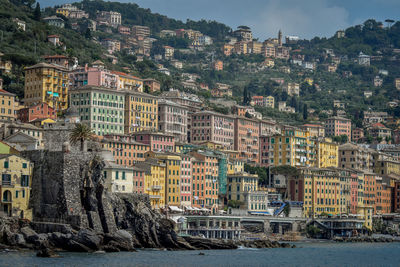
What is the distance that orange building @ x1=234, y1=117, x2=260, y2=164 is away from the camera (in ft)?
569

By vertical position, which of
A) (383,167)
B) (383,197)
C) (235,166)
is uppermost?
(383,167)

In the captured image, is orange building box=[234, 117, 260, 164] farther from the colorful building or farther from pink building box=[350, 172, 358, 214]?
the colorful building

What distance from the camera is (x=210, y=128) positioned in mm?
166500

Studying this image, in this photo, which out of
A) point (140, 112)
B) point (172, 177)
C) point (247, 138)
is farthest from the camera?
point (247, 138)

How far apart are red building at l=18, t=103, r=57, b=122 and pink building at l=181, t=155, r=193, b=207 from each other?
22.7 m

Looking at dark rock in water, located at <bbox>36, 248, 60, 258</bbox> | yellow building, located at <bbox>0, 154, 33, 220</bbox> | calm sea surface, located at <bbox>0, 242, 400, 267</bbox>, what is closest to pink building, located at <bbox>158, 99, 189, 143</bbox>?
calm sea surface, located at <bbox>0, 242, 400, 267</bbox>

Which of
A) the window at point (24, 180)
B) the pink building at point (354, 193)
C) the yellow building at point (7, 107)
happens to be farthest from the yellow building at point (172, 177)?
the pink building at point (354, 193)

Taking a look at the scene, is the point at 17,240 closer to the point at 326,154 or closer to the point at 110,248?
the point at 110,248

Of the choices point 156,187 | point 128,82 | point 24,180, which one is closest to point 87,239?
point 24,180

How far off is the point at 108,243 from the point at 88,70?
72.7m

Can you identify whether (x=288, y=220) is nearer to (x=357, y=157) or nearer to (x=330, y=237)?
(x=330, y=237)

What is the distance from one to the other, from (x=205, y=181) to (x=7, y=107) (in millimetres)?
33376

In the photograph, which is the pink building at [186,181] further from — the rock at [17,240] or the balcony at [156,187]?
the rock at [17,240]

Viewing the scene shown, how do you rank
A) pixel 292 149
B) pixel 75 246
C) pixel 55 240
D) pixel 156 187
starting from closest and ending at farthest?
pixel 75 246, pixel 55 240, pixel 156 187, pixel 292 149
